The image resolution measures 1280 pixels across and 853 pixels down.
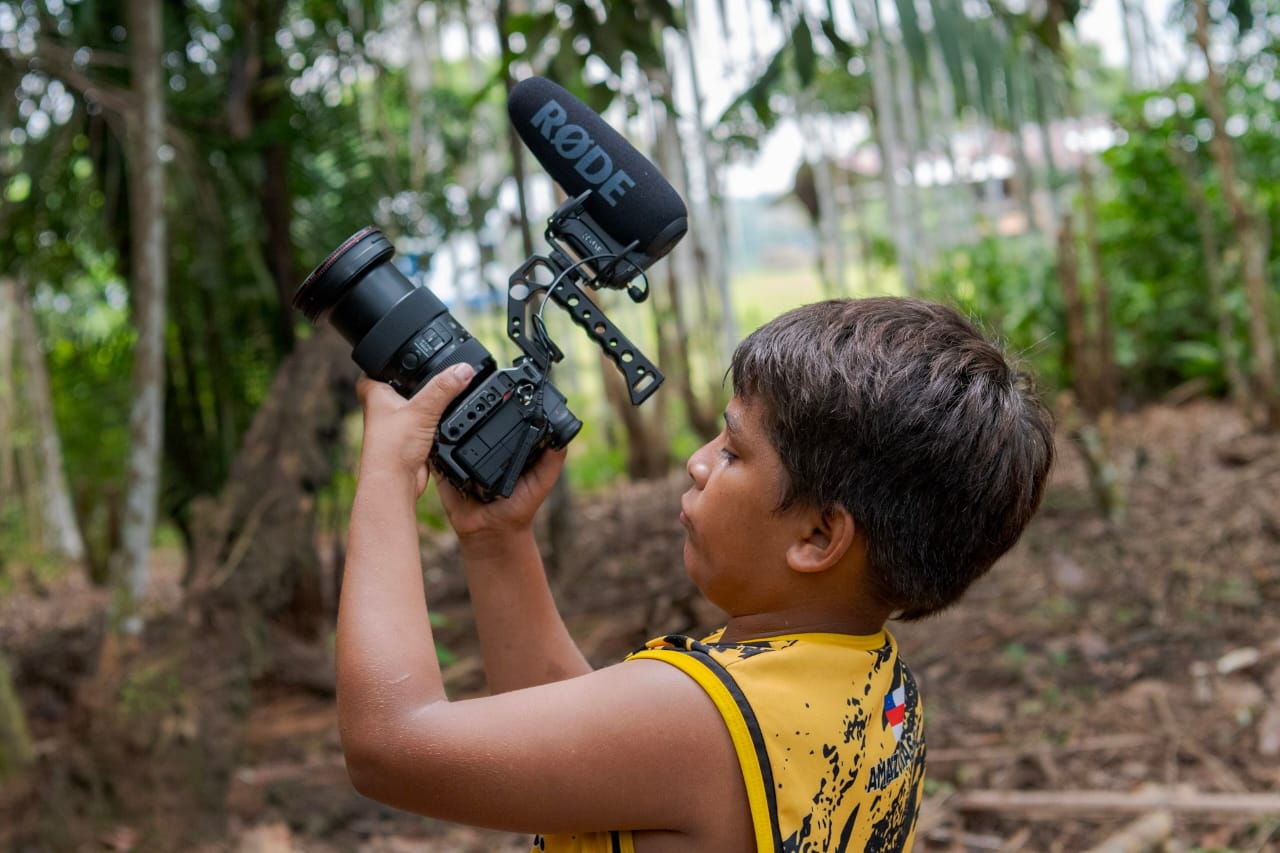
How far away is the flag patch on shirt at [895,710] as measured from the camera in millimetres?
1128

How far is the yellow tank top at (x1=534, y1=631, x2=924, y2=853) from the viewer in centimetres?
99

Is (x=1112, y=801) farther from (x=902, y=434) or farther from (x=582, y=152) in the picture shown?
(x=582, y=152)

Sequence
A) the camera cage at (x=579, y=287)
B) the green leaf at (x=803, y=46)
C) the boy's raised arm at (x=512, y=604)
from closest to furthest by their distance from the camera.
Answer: the camera cage at (x=579, y=287), the boy's raised arm at (x=512, y=604), the green leaf at (x=803, y=46)

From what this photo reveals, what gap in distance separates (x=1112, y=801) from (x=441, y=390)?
215cm

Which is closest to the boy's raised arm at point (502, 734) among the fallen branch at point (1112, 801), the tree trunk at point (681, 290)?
the fallen branch at point (1112, 801)

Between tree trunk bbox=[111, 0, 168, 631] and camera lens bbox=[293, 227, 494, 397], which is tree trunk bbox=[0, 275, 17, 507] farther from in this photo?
camera lens bbox=[293, 227, 494, 397]

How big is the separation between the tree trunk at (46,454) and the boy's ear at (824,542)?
679cm

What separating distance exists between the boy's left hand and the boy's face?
243 mm

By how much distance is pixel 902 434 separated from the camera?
1028 millimetres

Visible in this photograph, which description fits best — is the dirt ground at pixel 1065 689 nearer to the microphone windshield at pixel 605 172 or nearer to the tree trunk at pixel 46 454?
the microphone windshield at pixel 605 172

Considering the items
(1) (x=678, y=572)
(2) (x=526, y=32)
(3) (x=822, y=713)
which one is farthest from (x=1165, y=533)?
(3) (x=822, y=713)

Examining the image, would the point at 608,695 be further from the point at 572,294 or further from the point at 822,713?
the point at 572,294

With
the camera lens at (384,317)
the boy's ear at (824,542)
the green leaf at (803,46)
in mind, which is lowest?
the boy's ear at (824,542)

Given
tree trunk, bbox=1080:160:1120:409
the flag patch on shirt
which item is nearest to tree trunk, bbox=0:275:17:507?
tree trunk, bbox=1080:160:1120:409
